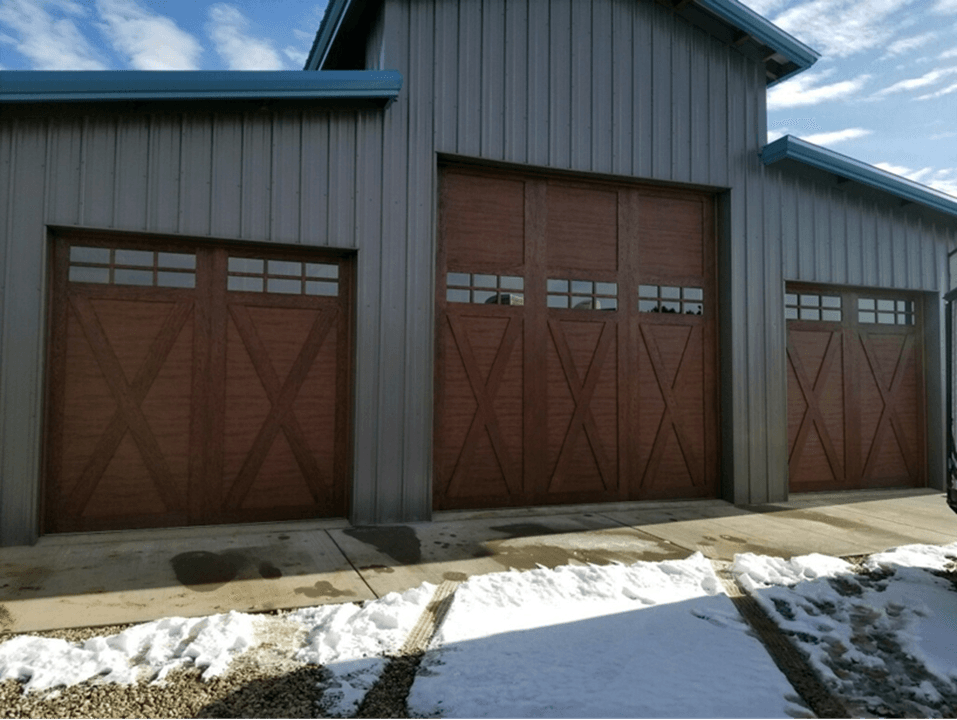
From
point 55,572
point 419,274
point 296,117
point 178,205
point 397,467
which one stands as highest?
point 296,117

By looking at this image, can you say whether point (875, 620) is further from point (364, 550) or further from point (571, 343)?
point (571, 343)

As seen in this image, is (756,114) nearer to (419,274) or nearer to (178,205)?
(419,274)

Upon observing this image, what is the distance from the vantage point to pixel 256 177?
5988 millimetres

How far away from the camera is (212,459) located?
19.6ft

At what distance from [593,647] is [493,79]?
5706 mm

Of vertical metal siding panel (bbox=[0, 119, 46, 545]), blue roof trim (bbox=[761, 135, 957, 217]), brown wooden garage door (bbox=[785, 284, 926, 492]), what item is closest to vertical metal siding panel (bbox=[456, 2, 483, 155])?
blue roof trim (bbox=[761, 135, 957, 217])

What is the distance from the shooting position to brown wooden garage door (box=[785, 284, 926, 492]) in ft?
27.1

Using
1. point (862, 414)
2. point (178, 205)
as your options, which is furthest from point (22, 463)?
point (862, 414)

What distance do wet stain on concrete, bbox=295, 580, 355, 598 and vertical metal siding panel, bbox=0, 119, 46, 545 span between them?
2707mm

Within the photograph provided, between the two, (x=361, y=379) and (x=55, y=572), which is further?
(x=361, y=379)

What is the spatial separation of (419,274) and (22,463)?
3.72 metres

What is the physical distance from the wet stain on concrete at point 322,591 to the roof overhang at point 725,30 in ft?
19.6

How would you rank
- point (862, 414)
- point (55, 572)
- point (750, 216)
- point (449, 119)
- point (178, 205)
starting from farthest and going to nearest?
point (862, 414) < point (750, 216) < point (449, 119) < point (178, 205) < point (55, 572)

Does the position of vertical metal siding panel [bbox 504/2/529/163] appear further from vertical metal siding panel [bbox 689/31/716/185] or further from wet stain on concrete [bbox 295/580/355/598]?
wet stain on concrete [bbox 295/580/355/598]
